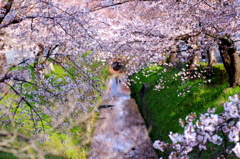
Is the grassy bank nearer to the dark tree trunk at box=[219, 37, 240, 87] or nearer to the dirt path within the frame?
the dark tree trunk at box=[219, 37, 240, 87]

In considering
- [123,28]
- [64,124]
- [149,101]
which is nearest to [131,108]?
[149,101]

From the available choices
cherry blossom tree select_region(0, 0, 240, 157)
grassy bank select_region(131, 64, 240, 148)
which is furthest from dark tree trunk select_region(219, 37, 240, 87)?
grassy bank select_region(131, 64, 240, 148)

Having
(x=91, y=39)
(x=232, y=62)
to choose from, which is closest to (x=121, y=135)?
(x=91, y=39)

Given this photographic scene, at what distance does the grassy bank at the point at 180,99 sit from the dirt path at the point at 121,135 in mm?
577

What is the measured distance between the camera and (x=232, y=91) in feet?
27.5

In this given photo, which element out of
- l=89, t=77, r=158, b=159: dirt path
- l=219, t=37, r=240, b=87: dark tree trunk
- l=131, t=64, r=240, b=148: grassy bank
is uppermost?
l=219, t=37, r=240, b=87: dark tree trunk

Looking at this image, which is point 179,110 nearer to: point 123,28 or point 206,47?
point 206,47

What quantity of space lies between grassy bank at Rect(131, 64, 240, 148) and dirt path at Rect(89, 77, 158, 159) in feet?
1.89

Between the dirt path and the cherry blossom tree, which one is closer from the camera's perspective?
the cherry blossom tree

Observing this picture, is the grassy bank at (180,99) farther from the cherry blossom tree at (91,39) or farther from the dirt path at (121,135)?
the cherry blossom tree at (91,39)

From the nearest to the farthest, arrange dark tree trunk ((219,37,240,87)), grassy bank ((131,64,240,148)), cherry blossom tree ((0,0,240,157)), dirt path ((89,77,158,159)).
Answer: cherry blossom tree ((0,0,240,157)) → dark tree trunk ((219,37,240,87)) → grassy bank ((131,64,240,148)) → dirt path ((89,77,158,159))

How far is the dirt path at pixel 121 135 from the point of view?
9805 mm

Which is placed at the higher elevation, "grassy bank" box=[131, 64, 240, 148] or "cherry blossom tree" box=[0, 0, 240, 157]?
"cherry blossom tree" box=[0, 0, 240, 157]

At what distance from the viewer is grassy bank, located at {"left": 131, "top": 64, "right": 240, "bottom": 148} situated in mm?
8609
